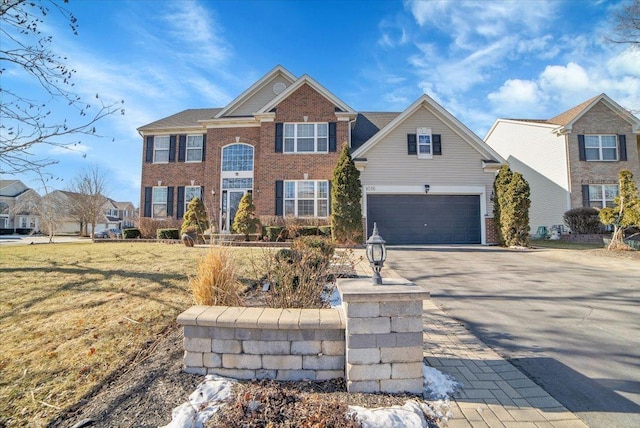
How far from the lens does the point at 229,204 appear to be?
1745 cm

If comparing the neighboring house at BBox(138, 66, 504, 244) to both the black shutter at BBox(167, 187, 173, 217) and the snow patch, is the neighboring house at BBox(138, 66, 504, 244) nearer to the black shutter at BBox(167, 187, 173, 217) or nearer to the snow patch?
the black shutter at BBox(167, 187, 173, 217)

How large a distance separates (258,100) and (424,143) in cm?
986

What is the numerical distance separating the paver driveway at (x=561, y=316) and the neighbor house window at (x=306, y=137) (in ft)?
27.3

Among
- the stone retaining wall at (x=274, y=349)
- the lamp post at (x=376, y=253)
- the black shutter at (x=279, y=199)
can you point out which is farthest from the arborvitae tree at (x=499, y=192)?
the stone retaining wall at (x=274, y=349)

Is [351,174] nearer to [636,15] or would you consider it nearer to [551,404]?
[551,404]

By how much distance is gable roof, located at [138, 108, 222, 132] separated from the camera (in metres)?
18.6

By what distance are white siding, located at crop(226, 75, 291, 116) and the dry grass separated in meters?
12.6

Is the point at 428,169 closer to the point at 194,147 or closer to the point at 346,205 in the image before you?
the point at 346,205

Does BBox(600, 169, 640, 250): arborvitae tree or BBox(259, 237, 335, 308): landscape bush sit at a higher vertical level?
BBox(600, 169, 640, 250): arborvitae tree

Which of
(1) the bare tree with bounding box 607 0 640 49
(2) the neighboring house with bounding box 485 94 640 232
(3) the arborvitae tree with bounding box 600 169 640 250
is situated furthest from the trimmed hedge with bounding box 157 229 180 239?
(1) the bare tree with bounding box 607 0 640 49

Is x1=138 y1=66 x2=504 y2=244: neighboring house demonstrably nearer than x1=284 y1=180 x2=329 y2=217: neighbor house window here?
Yes

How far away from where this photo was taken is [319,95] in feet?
53.0

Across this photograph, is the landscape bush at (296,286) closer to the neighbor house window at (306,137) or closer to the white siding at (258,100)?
the neighbor house window at (306,137)

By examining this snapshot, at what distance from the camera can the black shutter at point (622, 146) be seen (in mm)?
17469
